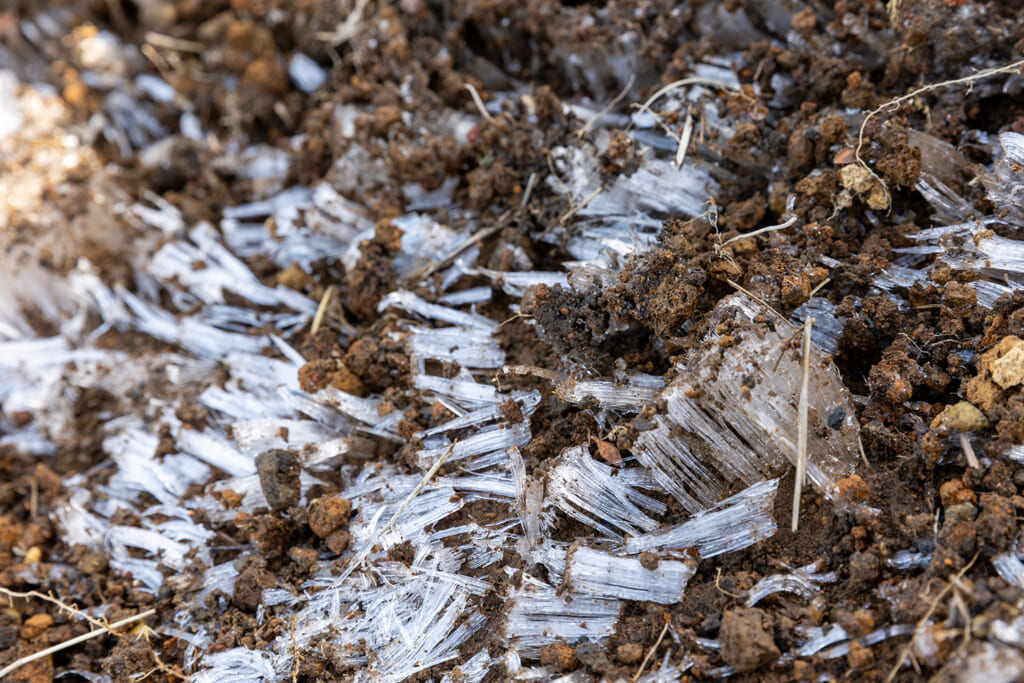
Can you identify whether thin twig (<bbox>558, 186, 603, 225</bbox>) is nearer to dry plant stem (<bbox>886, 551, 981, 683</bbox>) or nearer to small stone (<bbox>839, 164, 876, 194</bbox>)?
small stone (<bbox>839, 164, 876, 194</bbox>)

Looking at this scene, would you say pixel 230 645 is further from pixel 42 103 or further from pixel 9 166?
pixel 42 103

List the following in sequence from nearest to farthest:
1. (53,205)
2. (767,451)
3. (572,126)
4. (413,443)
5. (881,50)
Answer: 1. (767,451)
2. (413,443)
3. (881,50)
4. (572,126)
5. (53,205)

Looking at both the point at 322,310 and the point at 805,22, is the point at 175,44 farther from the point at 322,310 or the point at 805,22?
the point at 805,22

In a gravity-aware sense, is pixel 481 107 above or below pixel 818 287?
above

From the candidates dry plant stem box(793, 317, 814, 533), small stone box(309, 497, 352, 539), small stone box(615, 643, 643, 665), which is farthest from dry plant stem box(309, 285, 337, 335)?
dry plant stem box(793, 317, 814, 533)

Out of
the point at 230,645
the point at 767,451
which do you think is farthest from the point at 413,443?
the point at 767,451

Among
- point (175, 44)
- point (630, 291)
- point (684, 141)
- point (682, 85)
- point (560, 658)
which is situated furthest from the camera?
point (175, 44)

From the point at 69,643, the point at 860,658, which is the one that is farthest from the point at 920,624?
the point at 69,643
